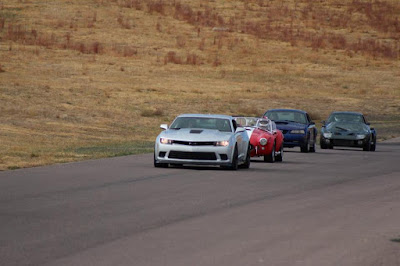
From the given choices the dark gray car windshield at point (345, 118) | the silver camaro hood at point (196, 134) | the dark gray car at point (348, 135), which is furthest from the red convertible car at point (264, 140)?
the dark gray car windshield at point (345, 118)

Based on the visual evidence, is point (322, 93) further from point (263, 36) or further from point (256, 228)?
point (256, 228)

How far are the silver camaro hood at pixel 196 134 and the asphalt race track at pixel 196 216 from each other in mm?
728

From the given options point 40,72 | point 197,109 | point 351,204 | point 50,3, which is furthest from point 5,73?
point 351,204

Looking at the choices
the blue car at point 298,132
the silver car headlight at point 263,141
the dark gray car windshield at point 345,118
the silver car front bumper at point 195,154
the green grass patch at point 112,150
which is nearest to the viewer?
the silver car front bumper at point 195,154

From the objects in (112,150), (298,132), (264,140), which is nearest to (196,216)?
(264,140)

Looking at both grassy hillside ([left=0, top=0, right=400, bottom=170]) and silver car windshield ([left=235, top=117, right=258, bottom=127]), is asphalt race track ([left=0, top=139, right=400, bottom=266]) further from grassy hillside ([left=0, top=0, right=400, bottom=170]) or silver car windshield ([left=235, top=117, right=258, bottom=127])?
grassy hillside ([left=0, top=0, right=400, bottom=170])

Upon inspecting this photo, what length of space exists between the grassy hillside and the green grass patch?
112 millimetres

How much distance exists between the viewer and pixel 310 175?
2375 centimetres

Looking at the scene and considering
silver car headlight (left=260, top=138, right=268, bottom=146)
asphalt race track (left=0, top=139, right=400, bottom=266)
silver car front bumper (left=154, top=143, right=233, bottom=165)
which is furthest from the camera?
silver car headlight (left=260, top=138, right=268, bottom=146)

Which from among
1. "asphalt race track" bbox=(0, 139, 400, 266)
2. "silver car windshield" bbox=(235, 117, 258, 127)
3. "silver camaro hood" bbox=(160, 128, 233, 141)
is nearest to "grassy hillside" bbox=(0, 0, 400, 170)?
"silver car windshield" bbox=(235, 117, 258, 127)

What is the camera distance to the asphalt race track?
36.8ft

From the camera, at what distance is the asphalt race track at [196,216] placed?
36.8 feet

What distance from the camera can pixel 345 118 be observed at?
4012cm

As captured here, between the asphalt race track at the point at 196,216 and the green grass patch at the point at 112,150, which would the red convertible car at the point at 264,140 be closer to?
the asphalt race track at the point at 196,216
